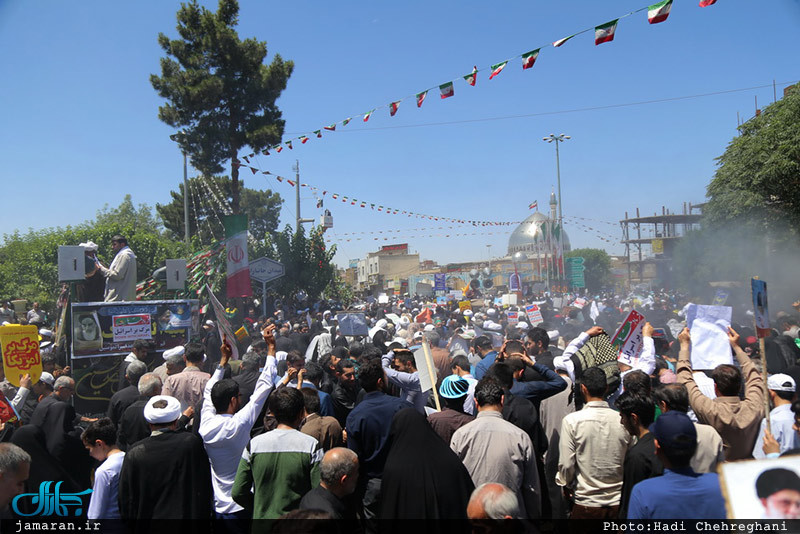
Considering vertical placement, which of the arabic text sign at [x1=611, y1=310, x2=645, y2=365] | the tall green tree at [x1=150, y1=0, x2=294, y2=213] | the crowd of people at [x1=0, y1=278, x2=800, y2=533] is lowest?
the crowd of people at [x1=0, y1=278, x2=800, y2=533]

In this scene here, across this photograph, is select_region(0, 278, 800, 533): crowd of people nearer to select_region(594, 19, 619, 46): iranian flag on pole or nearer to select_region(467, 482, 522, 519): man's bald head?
select_region(467, 482, 522, 519): man's bald head

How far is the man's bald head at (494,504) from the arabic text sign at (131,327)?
784 cm

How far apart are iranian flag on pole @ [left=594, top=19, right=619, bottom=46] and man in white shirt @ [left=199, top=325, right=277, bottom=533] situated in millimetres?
7681

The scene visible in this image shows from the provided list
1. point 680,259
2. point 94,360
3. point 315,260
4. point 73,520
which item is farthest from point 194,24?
point 680,259

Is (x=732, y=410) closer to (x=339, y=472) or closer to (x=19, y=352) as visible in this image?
(x=339, y=472)

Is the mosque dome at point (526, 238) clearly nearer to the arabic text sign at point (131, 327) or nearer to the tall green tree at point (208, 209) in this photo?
the tall green tree at point (208, 209)

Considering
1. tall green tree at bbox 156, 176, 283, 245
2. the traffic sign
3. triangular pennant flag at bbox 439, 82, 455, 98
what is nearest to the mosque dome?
tall green tree at bbox 156, 176, 283, 245

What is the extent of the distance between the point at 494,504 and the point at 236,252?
15.6 meters

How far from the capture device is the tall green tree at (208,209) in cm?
2661

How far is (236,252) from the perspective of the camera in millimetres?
17062

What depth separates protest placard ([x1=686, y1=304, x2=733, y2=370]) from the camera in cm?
555

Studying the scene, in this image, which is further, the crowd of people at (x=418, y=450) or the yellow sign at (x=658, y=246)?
the yellow sign at (x=658, y=246)

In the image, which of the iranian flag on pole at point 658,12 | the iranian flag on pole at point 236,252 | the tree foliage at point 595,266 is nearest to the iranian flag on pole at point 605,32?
the iranian flag on pole at point 658,12

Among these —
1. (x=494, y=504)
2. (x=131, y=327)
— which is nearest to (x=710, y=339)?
(x=494, y=504)
